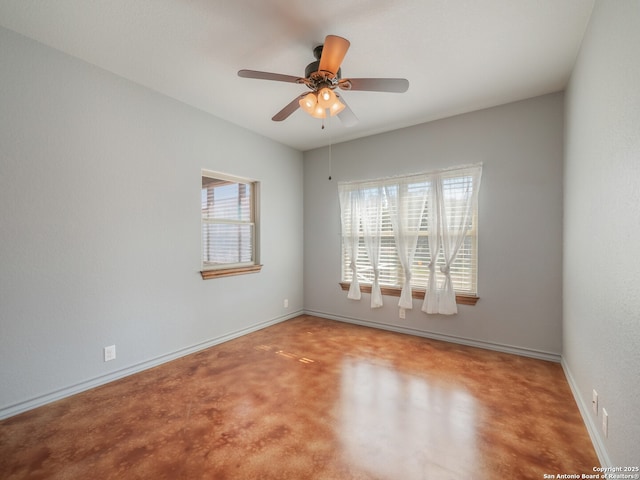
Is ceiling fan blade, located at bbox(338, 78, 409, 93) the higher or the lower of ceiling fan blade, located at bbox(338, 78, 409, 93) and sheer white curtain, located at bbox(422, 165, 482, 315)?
the higher

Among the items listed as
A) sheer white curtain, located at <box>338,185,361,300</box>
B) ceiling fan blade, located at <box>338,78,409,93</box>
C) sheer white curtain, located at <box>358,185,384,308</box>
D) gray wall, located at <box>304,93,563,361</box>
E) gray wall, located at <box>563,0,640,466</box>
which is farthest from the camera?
sheer white curtain, located at <box>338,185,361,300</box>

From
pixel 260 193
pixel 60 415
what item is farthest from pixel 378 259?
pixel 60 415

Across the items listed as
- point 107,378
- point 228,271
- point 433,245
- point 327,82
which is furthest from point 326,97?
point 107,378

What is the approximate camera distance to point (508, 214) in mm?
3139

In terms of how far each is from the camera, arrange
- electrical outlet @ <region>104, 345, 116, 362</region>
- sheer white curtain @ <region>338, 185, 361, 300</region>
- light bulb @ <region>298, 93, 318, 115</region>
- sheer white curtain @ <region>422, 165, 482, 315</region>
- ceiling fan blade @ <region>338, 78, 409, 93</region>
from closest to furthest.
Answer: ceiling fan blade @ <region>338, 78, 409, 93</region> → light bulb @ <region>298, 93, 318, 115</region> → electrical outlet @ <region>104, 345, 116, 362</region> → sheer white curtain @ <region>422, 165, 482, 315</region> → sheer white curtain @ <region>338, 185, 361, 300</region>

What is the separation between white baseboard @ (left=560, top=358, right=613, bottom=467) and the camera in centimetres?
155

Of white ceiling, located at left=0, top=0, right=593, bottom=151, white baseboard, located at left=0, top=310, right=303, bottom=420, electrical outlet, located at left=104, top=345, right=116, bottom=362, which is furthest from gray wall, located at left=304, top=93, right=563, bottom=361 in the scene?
electrical outlet, located at left=104, top=345, right=116, bottom=362

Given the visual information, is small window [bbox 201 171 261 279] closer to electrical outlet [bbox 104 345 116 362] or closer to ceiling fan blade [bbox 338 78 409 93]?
electrical outlet [bbox 104 345 116 362]

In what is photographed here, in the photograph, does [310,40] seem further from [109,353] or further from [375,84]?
[109,353]

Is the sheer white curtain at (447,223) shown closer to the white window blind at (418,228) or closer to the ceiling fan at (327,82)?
the white window blind at (418,228)

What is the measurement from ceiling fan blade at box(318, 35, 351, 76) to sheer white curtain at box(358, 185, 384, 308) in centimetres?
223

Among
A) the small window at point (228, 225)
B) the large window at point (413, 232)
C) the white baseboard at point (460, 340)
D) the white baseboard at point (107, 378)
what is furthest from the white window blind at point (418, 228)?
the white baseboard at point (107, 378)

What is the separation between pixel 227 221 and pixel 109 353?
1.87m

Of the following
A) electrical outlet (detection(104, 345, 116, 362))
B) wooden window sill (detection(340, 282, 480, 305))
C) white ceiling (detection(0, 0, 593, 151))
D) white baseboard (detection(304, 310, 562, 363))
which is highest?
white ceiling (detection(0, 0, 593, 151))
